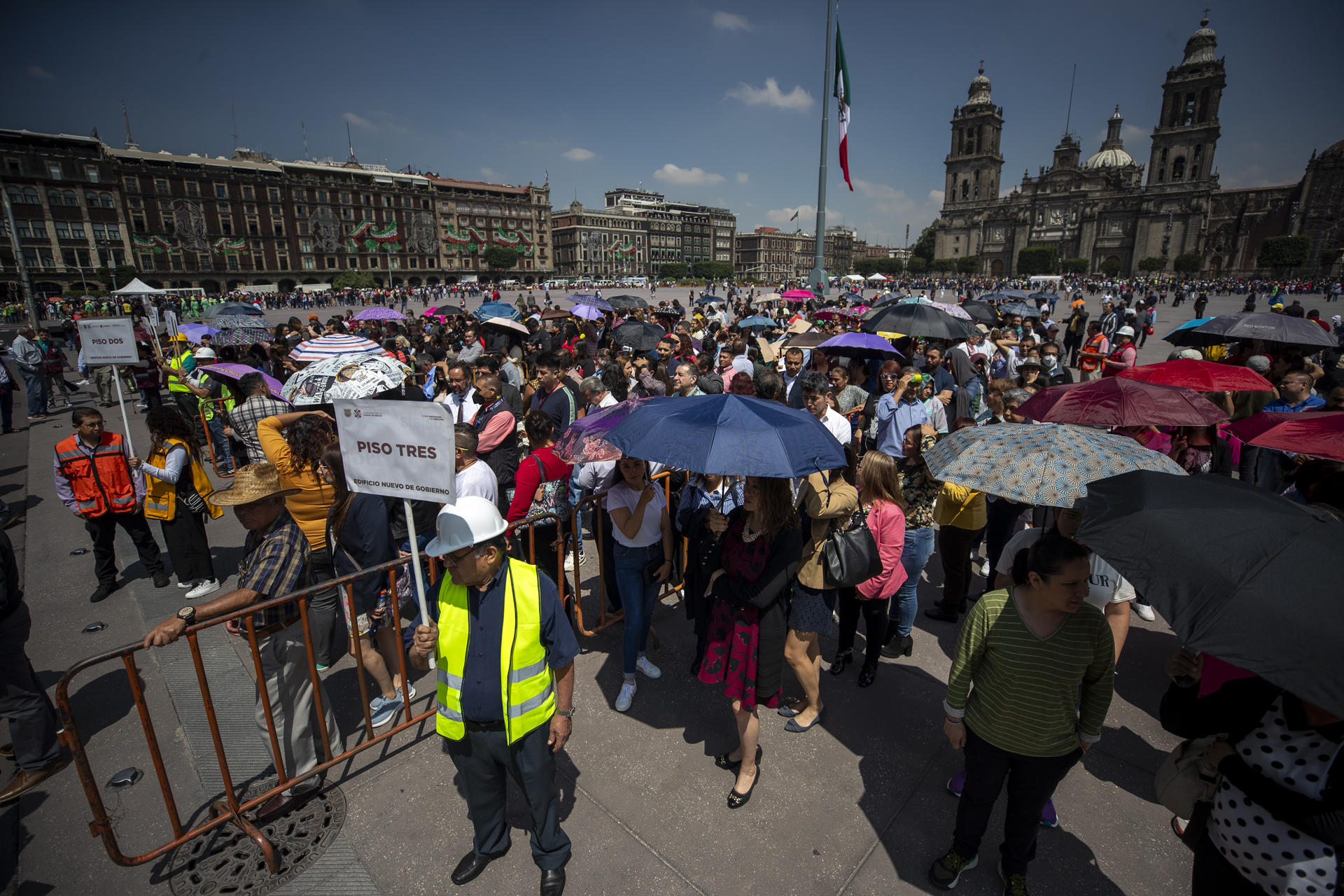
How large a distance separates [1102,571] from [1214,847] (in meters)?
1.39

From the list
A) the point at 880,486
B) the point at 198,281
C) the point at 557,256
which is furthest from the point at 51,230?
the point at 880,486

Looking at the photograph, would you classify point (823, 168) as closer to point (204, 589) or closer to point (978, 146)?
point (204, 589)

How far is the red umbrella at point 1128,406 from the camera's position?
3443 millimetres

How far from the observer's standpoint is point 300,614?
3.06 metres

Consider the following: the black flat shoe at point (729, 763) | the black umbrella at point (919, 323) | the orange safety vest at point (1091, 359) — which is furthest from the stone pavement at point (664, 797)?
the orange safety vest at point (1091, 359)

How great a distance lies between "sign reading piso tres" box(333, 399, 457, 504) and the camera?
2553 millimetres

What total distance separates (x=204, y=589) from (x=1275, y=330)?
1150cm

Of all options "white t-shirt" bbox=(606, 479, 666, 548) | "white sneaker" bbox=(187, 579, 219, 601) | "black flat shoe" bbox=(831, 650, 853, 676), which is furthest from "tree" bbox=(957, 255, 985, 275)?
"white sneaker" bbox=(187, 579, 219, 601)

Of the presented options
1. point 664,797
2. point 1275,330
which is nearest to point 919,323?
point 1275,330

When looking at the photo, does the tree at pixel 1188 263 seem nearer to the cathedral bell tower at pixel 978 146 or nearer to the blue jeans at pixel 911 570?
the cathedral bell tower at pixel 978 146

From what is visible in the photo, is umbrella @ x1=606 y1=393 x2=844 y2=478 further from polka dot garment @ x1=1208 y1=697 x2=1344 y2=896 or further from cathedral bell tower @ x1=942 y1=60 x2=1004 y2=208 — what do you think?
cathedral bell tower @ x1=942 y1=60 x2=1004 y2=208

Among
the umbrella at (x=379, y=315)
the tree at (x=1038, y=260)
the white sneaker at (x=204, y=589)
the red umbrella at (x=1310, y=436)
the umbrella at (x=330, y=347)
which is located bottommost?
the white sneaker at (x=204, y=589)

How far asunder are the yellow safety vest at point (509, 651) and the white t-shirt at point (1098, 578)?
2495 mm

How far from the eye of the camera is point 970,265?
8562 cm
